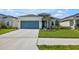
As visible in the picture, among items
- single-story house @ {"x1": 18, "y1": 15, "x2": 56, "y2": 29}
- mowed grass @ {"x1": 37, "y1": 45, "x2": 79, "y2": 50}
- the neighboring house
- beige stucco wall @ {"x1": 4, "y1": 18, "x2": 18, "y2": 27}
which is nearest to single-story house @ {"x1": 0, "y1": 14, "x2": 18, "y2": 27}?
beige stucco wall @ {"x1": 4, "y1": 18, "x2": 18, "y2": 27}

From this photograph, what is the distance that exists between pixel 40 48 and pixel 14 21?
4.86 feet

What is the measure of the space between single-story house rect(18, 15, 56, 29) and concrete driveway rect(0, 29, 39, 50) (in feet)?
0.55

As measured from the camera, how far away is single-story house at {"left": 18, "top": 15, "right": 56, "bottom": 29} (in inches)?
451

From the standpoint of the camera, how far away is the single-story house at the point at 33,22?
37.6 ft

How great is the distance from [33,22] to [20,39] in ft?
2.83

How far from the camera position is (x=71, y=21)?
11438 millimetres

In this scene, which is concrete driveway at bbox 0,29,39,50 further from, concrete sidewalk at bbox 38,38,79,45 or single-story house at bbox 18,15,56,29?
concrete sidewalk at bbox 38,38,79,45

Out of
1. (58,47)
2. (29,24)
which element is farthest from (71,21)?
(29,24)

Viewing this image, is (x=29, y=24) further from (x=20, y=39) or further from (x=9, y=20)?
(x=9, y=20)

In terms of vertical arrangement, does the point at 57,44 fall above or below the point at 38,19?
below
